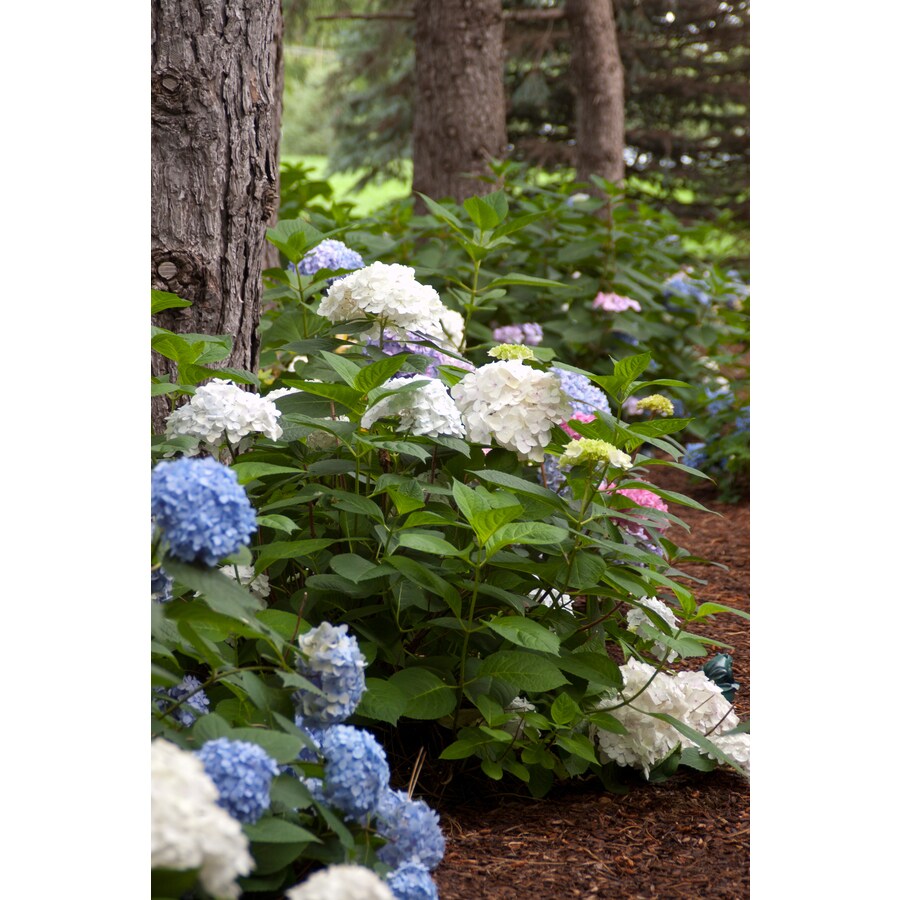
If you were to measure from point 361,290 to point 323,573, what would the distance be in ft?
1.96

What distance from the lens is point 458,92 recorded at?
5.25 meters

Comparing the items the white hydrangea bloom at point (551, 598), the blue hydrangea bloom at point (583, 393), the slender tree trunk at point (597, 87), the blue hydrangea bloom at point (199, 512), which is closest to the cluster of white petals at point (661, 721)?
the white hydrangea bloom at point (551, 598)

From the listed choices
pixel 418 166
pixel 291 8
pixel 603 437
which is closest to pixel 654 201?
pixel 291 8

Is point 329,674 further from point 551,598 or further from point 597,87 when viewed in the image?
point 597,87

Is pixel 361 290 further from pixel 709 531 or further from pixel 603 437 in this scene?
pixel 709 531

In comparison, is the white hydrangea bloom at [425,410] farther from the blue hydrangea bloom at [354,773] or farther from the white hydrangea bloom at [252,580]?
the blue hydrangea bloom at [354,773]

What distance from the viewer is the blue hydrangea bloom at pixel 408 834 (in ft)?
4.31

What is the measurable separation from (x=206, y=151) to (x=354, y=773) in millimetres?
1473

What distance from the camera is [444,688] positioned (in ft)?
5.69

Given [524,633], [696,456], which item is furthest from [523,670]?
[696,456]

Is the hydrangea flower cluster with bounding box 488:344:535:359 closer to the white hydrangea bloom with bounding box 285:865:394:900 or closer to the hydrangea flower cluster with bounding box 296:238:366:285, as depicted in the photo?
the hydrangea flower cluster with bounding box 296:238:366:285

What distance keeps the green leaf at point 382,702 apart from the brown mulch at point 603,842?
0.25m

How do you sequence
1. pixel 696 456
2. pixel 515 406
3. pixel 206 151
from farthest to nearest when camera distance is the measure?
1. pixel 696 456
2. pixel 206 151
3. pixel 515 406

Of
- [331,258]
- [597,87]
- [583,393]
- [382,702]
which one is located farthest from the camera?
[597,87]
